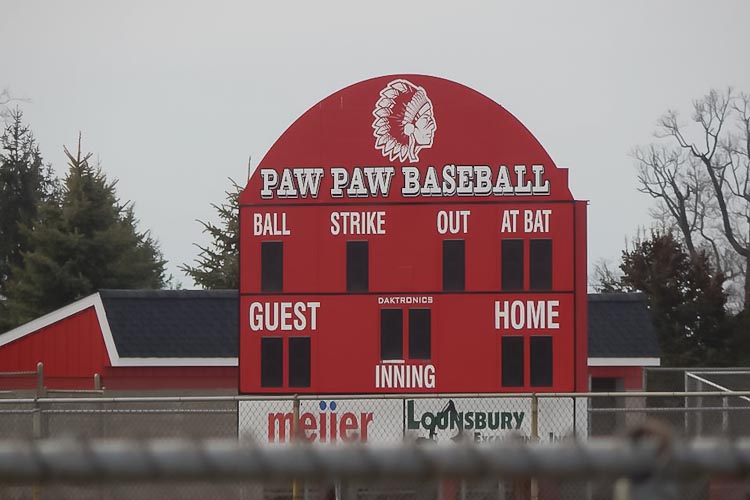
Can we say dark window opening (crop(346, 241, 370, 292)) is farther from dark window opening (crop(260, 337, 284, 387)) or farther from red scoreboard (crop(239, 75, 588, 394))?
dark window opening (crop(260, 337, 284, 387))

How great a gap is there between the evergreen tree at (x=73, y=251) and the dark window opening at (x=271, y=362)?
58.4ft

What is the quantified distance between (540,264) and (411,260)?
1.35 meters

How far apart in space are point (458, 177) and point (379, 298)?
4.97 feet

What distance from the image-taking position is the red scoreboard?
11.2 m

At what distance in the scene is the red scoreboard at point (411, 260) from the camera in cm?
1123

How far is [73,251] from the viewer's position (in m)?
28.6

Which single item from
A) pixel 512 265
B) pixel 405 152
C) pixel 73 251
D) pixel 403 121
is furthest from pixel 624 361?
pixel 73 251

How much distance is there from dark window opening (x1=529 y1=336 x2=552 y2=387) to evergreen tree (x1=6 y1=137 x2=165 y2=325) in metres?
19.3

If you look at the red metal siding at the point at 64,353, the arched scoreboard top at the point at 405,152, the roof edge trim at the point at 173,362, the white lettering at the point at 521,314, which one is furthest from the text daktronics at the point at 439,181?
the red metal siding at the point at 64,353

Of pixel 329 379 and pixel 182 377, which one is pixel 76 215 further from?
pixel 329 379

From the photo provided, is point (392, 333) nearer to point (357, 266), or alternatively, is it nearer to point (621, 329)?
point (357, 266)

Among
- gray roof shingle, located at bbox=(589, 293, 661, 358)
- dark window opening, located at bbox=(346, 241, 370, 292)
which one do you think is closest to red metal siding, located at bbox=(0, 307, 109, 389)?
dark window opening, located at bbox=(346, 241, 370, 292)

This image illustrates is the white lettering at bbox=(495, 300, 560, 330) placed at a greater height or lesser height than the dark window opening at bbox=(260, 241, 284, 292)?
lesser

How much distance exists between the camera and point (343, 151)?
37.3 ft
